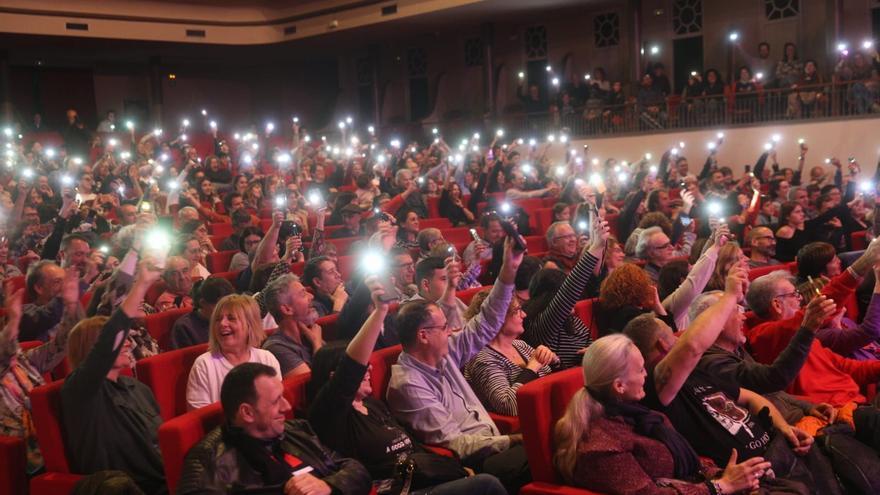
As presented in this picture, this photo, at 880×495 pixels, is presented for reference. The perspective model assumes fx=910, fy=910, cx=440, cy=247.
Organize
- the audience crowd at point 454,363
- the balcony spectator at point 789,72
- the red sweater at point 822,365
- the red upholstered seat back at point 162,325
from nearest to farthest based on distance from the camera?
1. the audience crowd at point 454,363
2. the red sweater at point 822,365
3. the red upholstered seat back at point 162,325
4. the balcony spectator at point 789,72

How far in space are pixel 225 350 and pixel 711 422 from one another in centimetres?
161

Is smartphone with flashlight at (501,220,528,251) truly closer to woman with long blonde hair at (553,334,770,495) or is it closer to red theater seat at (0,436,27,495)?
woman with long blonde hair at (553,334,770,495)

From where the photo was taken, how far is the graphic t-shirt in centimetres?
283

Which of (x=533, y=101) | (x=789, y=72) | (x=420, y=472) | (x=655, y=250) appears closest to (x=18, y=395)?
(x=420, y=472)

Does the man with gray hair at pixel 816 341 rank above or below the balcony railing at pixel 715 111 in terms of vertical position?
below

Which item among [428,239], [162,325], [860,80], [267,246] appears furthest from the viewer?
[860,80]

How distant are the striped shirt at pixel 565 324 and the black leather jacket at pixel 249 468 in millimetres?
1372

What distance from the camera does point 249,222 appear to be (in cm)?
650

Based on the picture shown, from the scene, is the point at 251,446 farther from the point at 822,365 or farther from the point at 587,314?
the point at 822,365

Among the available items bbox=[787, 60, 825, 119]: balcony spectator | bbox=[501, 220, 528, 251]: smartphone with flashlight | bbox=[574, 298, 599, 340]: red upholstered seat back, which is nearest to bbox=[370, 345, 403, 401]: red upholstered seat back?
bbox=[501, 220, 528, 251]: smartphone with flashlight

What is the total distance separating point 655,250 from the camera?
16.1ft

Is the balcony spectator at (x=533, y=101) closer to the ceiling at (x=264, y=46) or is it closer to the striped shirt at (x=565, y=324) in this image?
the ceiling at (x=264, y=46)

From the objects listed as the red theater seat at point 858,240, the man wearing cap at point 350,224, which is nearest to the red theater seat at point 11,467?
the man wearing cap at point 350,224

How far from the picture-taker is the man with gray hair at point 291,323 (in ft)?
11.2
